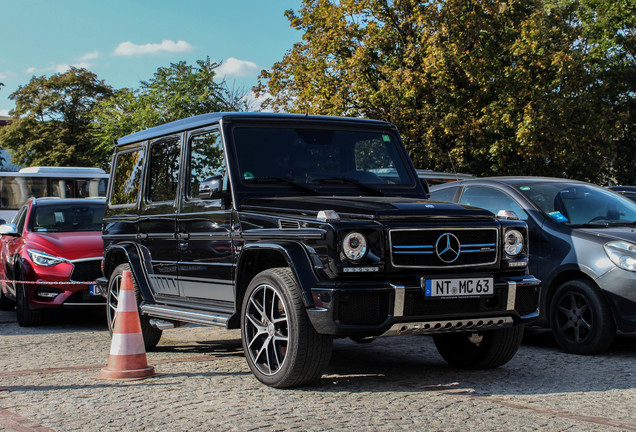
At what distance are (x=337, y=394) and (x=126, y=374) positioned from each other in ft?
5.65

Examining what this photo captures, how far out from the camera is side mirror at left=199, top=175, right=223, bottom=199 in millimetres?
6273

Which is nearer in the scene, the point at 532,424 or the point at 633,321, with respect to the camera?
the point at 532,424

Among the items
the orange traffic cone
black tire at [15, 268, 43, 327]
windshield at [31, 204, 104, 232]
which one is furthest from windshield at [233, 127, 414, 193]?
windshield at [31, 204, 104, 232]

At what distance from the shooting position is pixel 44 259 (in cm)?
1058

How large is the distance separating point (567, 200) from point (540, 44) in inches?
890

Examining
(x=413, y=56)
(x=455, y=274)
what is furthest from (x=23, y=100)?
(x=455, y=274)

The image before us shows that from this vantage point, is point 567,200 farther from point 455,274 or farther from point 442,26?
point 442,26

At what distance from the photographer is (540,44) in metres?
29.4

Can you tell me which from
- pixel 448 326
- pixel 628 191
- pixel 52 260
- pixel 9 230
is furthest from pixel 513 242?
pixel 628 191

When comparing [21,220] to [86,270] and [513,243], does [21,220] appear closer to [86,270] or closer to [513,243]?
[86,270]

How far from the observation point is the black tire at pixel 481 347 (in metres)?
6.36

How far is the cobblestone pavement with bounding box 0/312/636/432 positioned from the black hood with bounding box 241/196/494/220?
1229 millimetres

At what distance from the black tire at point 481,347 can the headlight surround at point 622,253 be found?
5.08 ft

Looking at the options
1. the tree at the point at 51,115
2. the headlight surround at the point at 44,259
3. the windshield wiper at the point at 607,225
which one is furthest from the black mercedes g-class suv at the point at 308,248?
the tree at the point at 51,115
